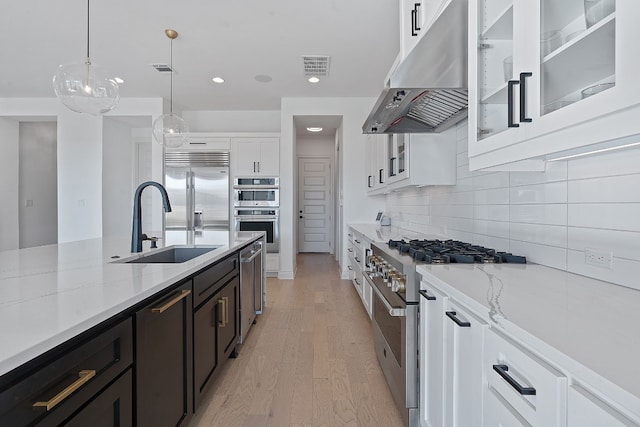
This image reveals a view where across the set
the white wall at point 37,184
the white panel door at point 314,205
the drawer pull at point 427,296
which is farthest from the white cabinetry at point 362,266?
the white wall at point 37,184

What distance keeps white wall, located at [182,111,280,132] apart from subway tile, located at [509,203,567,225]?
5186 millimetres

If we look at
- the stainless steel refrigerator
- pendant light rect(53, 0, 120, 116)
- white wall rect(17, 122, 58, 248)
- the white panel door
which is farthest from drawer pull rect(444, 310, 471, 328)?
white wall rect(17, 122, 58, 248)

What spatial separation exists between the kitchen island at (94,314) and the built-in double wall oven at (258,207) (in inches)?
138

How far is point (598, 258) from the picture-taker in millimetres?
1260

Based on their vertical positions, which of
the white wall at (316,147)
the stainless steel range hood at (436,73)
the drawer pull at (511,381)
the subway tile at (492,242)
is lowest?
the drawer pull at (511,381)

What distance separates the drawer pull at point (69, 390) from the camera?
0.74m

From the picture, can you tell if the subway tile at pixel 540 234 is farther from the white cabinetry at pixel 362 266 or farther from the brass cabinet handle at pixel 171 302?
the brass cabinet handle at pixel 171 302

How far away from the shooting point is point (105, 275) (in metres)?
1.34

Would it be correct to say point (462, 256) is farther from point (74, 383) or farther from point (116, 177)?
point (116, 177)

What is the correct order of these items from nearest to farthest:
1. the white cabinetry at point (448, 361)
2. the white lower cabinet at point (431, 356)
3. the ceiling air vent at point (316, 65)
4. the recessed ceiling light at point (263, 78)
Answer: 1. the white cabinetry at point (448, 361)
2. the white lower cabinet at point (431, 356)
3. the ceiling air vent at point (316, 65)
4. the recessed ceiling light at point (263, 78)

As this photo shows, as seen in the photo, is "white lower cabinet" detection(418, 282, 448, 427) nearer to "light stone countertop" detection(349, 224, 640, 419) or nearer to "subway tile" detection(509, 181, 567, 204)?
"light stone countertop" detection(349, 224, 640, 419)

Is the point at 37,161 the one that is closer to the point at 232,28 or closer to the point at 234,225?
the point at 234,225

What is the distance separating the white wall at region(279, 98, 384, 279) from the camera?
551 centimetres

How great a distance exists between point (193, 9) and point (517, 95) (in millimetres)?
3031
